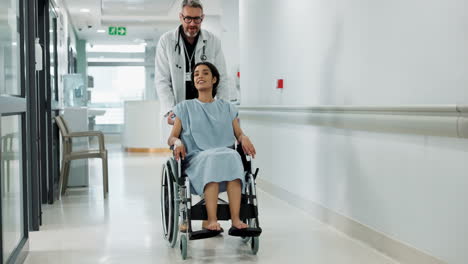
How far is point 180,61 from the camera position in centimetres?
431

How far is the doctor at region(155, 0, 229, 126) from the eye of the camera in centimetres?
428

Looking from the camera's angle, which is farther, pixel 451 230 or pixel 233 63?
pixel 233 63

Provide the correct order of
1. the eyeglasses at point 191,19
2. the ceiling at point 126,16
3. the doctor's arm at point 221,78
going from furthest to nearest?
1. the ceiling at point 126,16
2. the doctor's arm at point 221,78
3. the eyeglasses at point 191,19

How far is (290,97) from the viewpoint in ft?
17.9

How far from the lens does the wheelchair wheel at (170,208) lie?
360 centimetres

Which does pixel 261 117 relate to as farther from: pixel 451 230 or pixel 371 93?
pixel 451 230

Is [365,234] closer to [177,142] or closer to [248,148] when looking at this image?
[248,148]

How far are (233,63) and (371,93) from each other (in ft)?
25.8

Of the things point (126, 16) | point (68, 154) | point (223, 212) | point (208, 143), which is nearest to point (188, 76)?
point (208, 143)

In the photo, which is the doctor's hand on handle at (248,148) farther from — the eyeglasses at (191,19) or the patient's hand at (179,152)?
the eyeglasses at (191,19)

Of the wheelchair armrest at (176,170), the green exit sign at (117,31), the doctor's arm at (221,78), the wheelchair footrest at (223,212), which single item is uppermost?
the green exit sign at (117,31)

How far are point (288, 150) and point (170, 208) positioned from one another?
2.08 meters

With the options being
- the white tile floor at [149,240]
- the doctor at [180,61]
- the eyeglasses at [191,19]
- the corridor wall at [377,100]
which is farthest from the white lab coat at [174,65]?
the white tile floor at [149,240]

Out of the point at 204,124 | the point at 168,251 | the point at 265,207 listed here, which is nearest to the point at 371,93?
the point at 204,124
